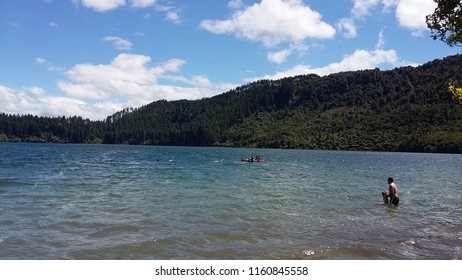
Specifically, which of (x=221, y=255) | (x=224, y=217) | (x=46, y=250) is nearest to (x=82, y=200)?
(x=224, y=217)

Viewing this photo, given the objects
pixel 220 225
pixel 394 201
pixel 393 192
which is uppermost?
pixel 393 192

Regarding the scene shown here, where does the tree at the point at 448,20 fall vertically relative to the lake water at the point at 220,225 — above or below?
above

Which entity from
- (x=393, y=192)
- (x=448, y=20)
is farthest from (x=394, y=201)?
(x=448, y=20)

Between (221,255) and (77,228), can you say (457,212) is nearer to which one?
(221,255)

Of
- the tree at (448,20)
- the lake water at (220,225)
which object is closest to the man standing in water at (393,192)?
the lake water at (220,225)

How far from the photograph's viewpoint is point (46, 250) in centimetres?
1562

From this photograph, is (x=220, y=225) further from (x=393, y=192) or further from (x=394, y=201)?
(x=394, y=201)

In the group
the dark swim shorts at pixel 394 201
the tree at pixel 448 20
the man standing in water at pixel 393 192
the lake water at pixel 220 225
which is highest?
the tree at pixel 448 20

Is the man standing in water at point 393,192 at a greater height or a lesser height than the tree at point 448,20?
lesser

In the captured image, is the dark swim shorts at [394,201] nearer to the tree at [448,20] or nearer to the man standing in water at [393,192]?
the man standing in water at [393,192]

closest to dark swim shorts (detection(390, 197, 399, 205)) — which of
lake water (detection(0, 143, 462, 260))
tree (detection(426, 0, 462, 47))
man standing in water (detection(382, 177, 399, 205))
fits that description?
man standing in water (detection(382, 177, 399, 205))

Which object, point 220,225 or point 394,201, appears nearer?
point 220,225

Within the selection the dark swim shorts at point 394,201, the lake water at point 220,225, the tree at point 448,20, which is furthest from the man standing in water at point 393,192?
the tree at point 448,20

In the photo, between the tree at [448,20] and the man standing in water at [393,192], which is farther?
the man standing in water at [393,192]
